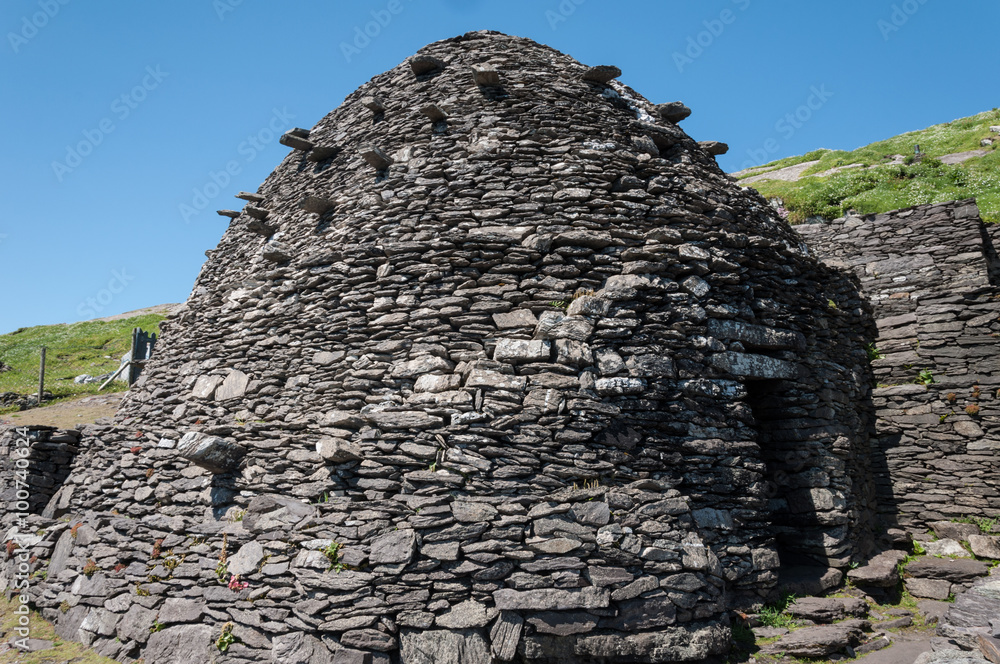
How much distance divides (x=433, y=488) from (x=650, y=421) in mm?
A: 2803

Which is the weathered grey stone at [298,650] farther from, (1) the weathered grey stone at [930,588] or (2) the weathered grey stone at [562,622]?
(1) the weathered grey stone at [930,588]

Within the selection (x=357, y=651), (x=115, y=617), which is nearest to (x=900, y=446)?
(x=357, y=651)

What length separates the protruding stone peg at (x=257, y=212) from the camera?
10758 millimetres

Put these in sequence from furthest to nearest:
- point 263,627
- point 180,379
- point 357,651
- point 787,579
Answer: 1. point 180,379
2. point 787,579
3. point 263,627
4. point 357,651

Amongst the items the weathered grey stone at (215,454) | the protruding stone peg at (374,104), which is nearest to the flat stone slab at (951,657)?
the weathered grey stone at (215,454)

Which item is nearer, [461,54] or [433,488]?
[433,488]

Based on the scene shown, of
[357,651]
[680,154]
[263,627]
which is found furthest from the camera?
[680,154]

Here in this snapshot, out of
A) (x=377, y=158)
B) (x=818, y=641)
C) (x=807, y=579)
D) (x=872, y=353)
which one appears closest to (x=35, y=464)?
(x=377, y=158)

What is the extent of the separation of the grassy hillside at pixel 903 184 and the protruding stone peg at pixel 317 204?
561 inches

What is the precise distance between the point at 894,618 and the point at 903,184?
16918 millimetres

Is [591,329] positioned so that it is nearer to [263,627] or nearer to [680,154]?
[680,154]

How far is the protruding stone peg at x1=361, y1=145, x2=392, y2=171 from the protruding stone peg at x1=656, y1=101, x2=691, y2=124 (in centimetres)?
480

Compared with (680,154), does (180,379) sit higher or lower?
lower

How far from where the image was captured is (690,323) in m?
7.18
